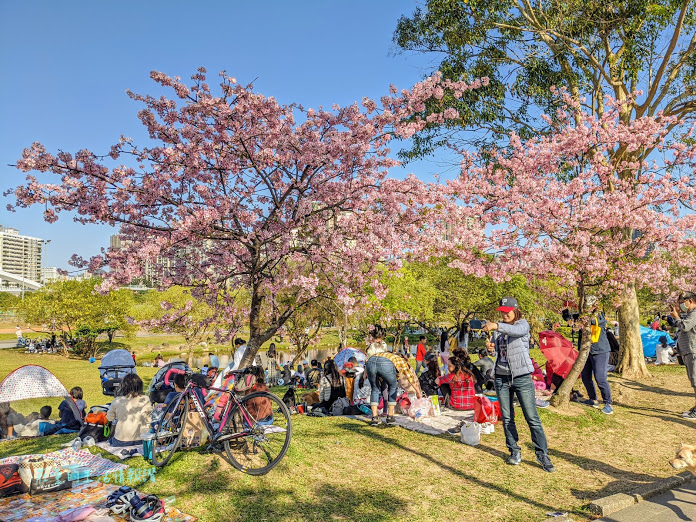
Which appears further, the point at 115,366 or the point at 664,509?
the point at 115,366

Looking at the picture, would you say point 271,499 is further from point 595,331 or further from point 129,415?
point 595,331

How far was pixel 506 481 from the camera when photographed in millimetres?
5699

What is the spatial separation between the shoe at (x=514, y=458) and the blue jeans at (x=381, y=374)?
233cm

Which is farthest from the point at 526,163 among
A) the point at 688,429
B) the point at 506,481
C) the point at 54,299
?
the point at 54,299

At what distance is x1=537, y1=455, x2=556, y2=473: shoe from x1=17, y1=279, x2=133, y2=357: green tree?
35.5 meters

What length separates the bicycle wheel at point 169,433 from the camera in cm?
570

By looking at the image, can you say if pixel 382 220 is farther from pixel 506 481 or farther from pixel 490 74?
pixel 490 74

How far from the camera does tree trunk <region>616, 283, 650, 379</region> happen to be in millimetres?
14383

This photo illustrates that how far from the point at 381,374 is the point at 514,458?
251cm

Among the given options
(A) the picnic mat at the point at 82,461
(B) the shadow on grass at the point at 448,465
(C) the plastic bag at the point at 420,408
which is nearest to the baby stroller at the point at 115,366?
(A) the picnic mat at the point at 82,461

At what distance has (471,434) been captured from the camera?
282 inches

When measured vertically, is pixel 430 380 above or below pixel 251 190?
below

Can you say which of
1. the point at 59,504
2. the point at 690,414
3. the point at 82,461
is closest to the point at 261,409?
the point at 59,504

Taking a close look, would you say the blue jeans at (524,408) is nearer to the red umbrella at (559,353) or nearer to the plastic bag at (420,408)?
the plastic bag at (420,408)
